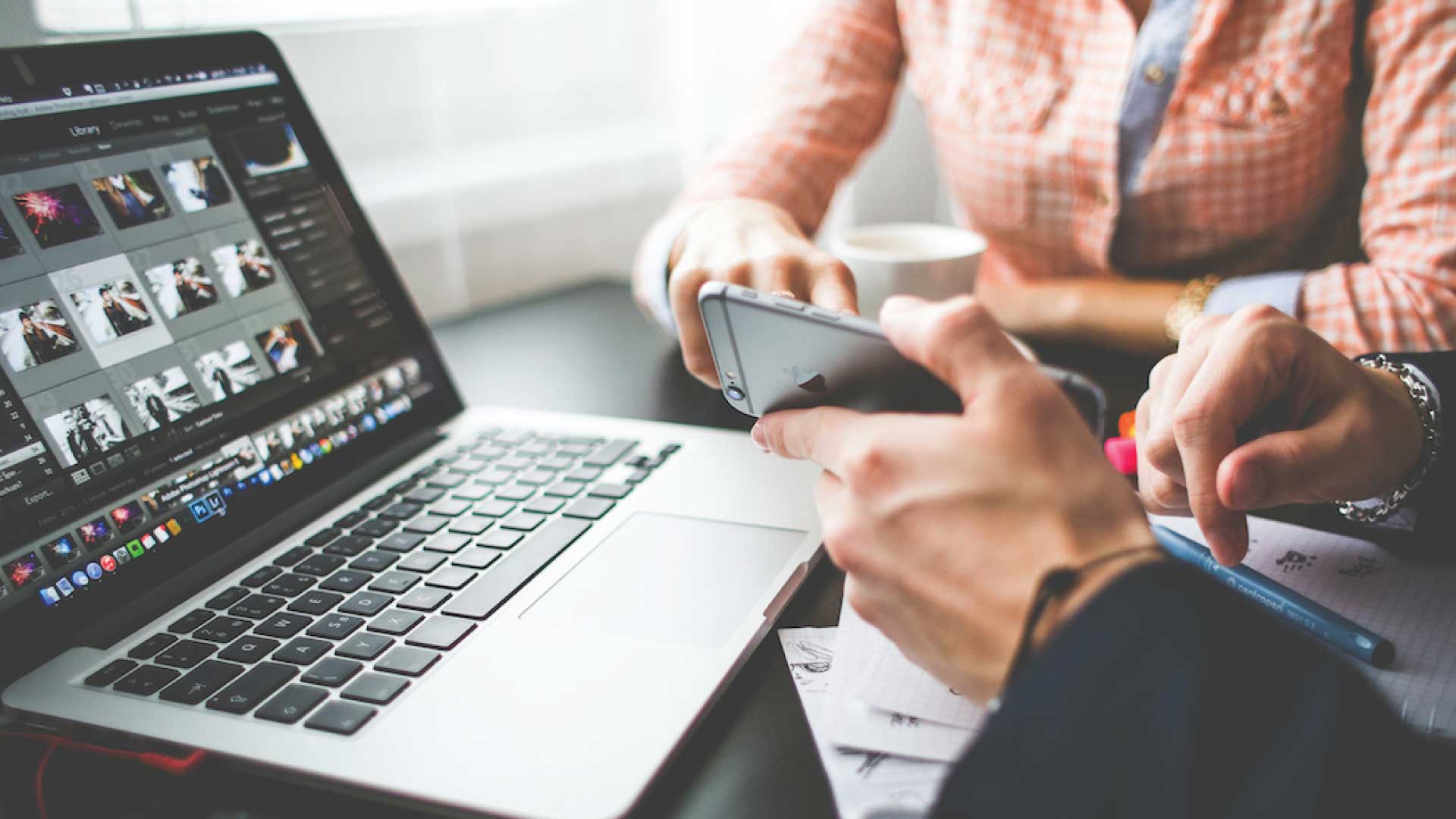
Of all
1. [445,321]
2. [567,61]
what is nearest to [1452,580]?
[445,321]

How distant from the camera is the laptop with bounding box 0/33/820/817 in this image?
1.26ft

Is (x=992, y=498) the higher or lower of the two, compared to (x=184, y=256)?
lower

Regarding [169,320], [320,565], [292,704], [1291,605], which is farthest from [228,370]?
[1291,605]

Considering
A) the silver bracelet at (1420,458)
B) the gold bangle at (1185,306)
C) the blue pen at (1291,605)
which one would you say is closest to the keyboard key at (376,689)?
the blue pen at (1291,605)

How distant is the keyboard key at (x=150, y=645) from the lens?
434 millimetres

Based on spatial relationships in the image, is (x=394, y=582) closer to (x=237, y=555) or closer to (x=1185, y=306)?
(x=237, y=555)

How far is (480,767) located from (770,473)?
0.29m

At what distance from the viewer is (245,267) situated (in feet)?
1.91

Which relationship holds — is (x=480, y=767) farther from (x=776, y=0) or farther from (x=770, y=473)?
(x=776, y=0)

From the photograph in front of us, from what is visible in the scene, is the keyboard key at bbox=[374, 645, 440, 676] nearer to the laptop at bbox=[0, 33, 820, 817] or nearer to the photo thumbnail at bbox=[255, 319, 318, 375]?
the laptop at bbox=[0, 33, 820, 817]

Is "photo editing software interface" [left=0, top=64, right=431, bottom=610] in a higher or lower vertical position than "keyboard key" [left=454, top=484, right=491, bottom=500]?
higher

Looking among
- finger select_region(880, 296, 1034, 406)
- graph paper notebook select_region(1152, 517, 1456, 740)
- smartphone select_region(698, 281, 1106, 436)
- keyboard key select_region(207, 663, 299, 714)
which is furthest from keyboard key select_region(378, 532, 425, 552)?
graph paper notebook select_region(1152, 517, 1456, 740)

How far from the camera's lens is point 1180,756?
0.91 ft

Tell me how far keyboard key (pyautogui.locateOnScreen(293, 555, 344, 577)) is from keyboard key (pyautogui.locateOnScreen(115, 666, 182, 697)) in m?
0.08
